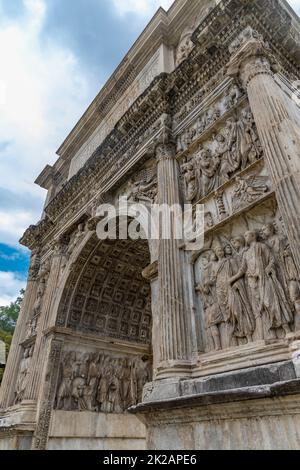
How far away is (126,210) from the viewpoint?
7.74 meters

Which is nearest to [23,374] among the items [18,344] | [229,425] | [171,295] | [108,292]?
[18,344]

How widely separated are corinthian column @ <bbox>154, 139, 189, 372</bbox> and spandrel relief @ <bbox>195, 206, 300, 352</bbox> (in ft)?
1.13

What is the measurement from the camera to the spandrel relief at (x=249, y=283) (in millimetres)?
3844

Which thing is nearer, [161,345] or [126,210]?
[161,345]

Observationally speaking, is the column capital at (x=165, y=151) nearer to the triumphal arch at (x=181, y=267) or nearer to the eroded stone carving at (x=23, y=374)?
the triumphal arch at (x=181, y=267)

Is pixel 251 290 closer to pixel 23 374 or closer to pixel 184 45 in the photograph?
pixel 184 45

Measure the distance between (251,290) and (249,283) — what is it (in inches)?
3.9

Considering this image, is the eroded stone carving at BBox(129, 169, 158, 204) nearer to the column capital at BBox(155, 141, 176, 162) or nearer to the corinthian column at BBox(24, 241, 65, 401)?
the column capital at BBox(155, 141, 176, 162)

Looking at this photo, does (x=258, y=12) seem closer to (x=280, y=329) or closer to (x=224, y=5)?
(x=224, y=5)

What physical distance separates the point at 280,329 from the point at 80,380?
6.70m

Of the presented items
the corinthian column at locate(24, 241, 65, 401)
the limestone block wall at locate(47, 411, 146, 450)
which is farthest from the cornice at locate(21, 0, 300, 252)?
the limestone block wall at locate(47, 411, 146, 450)
